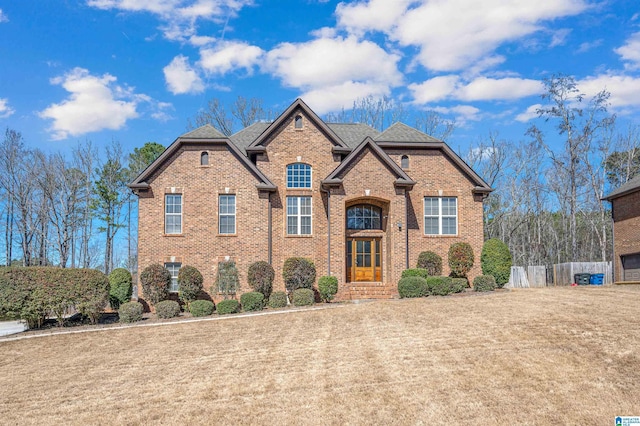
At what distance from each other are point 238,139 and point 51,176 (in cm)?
1998

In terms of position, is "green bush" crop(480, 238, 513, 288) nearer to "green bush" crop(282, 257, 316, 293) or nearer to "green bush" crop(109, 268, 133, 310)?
"green bush" crop(282, 257, 316, 293)

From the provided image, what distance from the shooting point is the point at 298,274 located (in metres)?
20.2

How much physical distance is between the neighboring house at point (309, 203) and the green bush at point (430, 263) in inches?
32.5

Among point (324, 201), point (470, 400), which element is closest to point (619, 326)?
point (470, 400)

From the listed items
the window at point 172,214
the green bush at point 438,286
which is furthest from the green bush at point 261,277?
the green bush at point 438,286

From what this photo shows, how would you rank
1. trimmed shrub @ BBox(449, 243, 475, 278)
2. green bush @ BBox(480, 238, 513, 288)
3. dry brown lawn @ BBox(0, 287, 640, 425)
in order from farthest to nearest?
1. trimmed shrub @ BBox(449, 243, 475, 278)
2. green bush @ BBox(480, 238, 513, 288)
3. dry brown lawn @ BBox(0, 287, 640, 425)

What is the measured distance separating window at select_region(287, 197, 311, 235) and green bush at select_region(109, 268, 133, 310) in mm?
7123

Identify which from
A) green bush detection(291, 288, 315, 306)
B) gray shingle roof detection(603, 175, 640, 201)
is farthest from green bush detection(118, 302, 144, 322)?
gray shingle roof detection(603, 175, 640, 201)

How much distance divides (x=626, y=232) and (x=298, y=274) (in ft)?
63.6

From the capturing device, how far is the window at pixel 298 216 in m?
22.3

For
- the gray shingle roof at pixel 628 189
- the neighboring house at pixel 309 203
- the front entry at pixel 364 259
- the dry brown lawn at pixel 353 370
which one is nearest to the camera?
the dry brown lawn at pixel 353 370

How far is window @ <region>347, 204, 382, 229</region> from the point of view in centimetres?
2261

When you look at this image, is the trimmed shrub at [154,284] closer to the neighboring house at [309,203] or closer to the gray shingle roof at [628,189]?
the neighboring house at [309,203]

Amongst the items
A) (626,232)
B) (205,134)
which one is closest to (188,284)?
(205,134)
